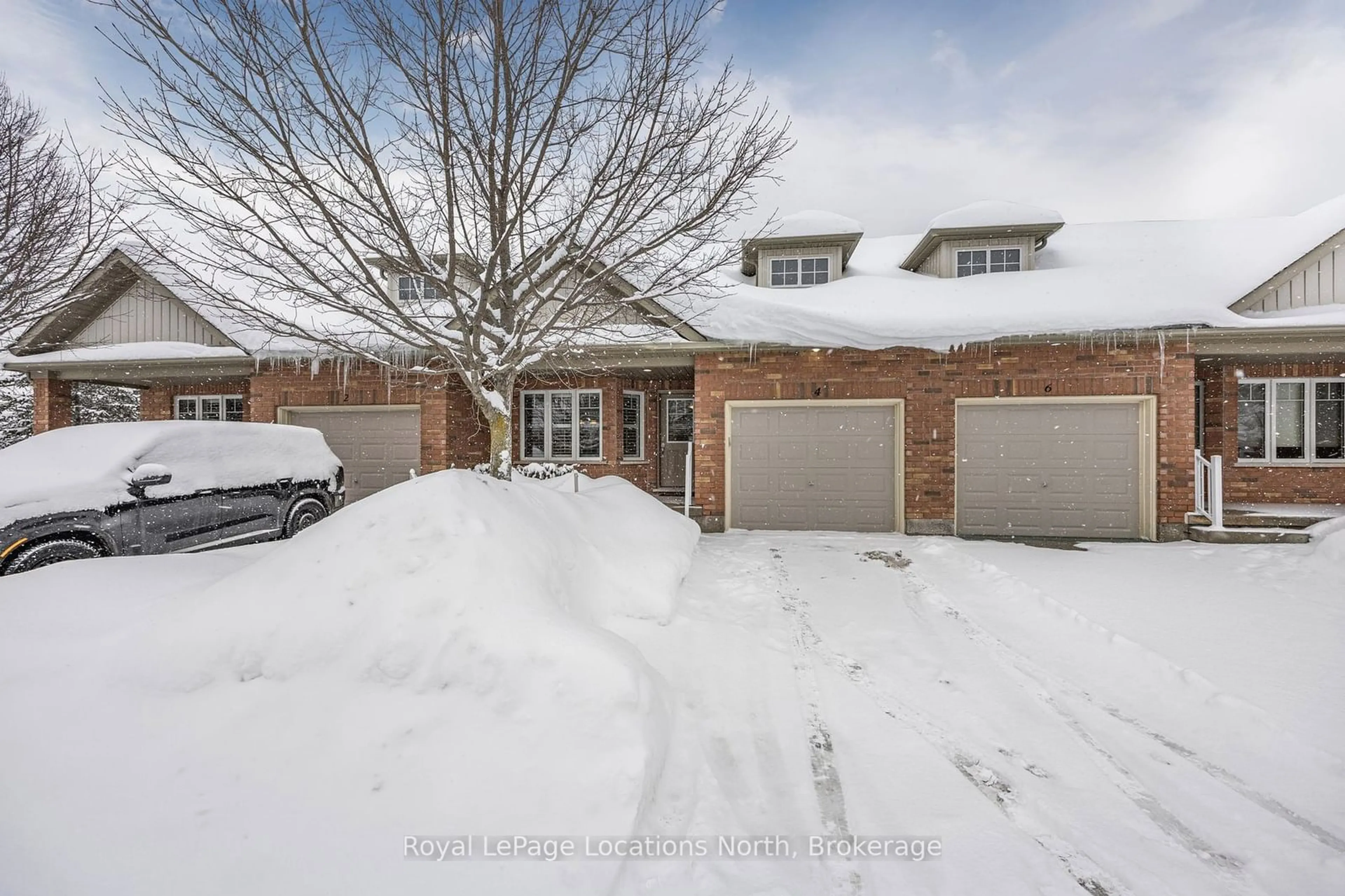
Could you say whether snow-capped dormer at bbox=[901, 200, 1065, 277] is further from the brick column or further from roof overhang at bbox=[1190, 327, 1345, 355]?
the brick column

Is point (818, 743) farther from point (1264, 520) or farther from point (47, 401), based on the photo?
point (47, 401)

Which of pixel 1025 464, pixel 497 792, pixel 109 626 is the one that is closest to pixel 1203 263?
pixel 1025 464

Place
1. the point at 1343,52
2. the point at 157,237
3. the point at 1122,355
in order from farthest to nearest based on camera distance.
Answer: the point at 1122,355, the point at 1343,52, the point at 157,237

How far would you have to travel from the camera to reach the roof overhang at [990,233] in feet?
34.2

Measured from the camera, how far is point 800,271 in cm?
1138

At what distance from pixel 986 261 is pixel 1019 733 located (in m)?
10.5

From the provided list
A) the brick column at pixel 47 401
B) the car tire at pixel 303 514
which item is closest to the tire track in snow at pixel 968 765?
the car tire at pixel 303 514

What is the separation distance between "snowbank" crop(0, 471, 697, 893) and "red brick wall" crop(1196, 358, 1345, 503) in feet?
40.9

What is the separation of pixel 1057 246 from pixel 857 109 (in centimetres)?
561

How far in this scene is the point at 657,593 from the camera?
454 cm

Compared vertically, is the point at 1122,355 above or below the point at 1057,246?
below

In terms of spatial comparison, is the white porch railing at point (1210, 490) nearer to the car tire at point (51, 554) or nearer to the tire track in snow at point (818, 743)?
the tire track in snow at point (818, 743)

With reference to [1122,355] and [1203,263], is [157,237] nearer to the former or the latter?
[1122,355]

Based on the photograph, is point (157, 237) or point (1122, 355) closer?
point (157, 237)
